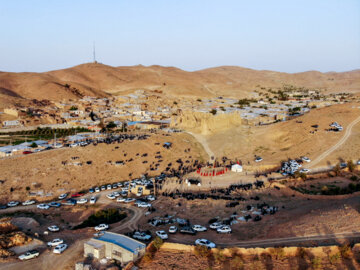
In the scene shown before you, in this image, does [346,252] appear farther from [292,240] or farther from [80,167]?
[80,167]

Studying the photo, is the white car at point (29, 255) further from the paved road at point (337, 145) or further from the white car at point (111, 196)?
the paved road at point (337, 145)

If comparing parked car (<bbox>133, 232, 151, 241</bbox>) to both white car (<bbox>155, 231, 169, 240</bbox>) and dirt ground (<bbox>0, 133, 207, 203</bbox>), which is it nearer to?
white car (<bbox>155, 231, 169, 240</bbox>)

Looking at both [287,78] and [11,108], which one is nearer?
[11,108]

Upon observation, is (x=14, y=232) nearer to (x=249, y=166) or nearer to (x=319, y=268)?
(x=319, y=268)

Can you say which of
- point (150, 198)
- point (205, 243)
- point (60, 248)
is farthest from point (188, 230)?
point (150, 198)

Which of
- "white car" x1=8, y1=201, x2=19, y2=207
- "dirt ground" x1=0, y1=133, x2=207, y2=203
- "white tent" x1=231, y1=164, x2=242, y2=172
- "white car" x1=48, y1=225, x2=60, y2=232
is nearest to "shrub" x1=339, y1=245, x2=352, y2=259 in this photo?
"white car" x1=48, y1=225, x2=60, y2=232

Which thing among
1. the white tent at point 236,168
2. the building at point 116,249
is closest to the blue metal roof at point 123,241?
the building at point 116,249

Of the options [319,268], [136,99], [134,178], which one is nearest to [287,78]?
[136,99]
